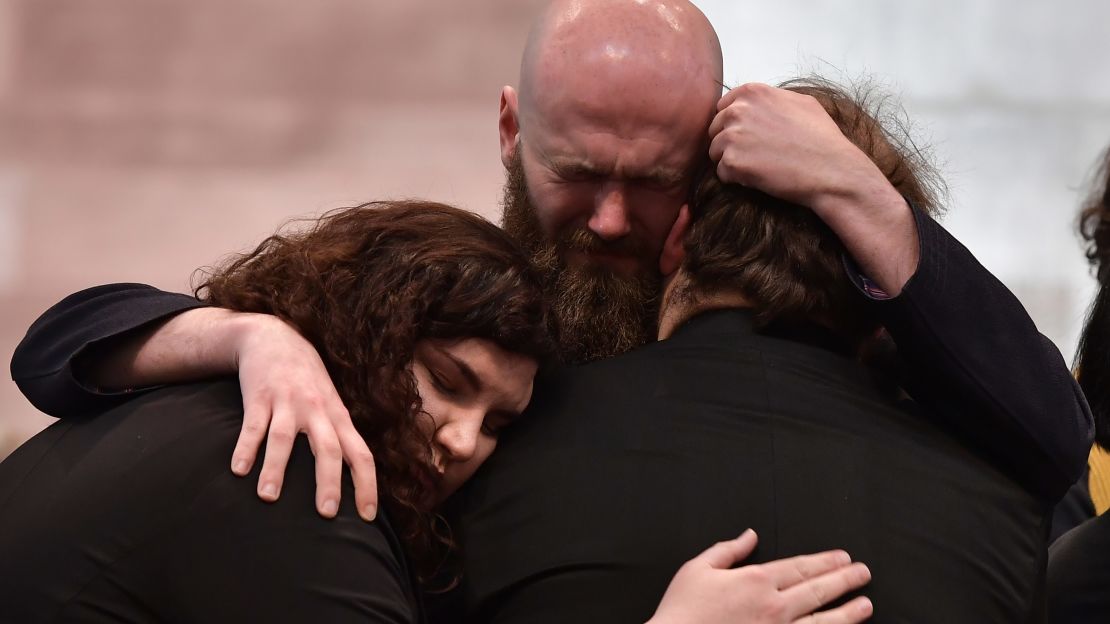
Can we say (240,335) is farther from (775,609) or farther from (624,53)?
(624,53)

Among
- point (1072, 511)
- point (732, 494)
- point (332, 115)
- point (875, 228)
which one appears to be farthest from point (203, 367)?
point (332, 115)

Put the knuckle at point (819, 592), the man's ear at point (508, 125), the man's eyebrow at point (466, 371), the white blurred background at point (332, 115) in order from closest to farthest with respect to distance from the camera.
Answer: the knuckle at point (819, 592) < the man's eyebrow at point (466, 371) < the man's ear at point (508, 125) < the white blurred background at point (332, 115)

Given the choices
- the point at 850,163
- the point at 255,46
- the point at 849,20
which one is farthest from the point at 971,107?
the point at 850,163

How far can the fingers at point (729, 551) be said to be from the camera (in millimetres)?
1283

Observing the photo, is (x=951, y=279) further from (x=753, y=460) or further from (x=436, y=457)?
(x=436, y=457)

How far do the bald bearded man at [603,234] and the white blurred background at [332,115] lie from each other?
191 centimetres

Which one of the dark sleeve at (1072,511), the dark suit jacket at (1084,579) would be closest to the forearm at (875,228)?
the dark suit jacket at (1084,579)

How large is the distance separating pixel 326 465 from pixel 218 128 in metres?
3.07

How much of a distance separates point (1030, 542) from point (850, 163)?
49 cm

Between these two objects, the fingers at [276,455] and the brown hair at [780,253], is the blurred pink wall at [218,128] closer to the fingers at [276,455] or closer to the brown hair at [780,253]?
the brown hair at [780,253]

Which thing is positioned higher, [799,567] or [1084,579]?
[799,567]

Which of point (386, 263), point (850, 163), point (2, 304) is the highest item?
point (850, 163)

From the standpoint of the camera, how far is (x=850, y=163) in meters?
1.55

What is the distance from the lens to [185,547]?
1.14m
